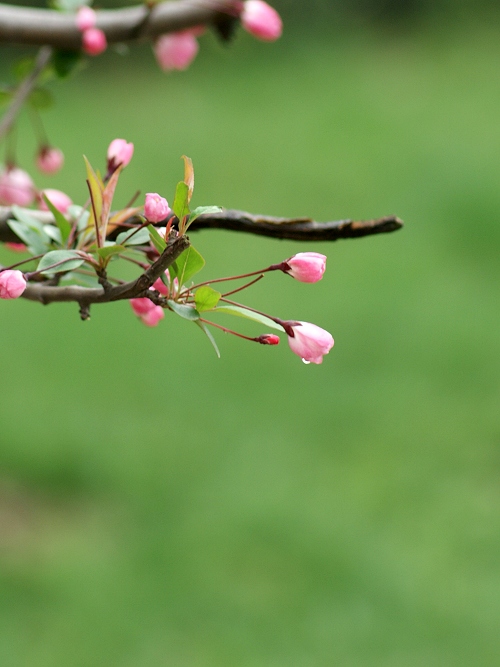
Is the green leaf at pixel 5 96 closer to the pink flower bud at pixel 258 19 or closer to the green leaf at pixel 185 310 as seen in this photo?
the pink flower bud at pixel 258 19

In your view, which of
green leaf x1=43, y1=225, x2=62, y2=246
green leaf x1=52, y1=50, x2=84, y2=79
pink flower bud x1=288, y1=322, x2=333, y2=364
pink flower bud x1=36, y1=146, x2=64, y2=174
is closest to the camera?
pink flower bud x1=288, y1=322, x2=333, y2=364

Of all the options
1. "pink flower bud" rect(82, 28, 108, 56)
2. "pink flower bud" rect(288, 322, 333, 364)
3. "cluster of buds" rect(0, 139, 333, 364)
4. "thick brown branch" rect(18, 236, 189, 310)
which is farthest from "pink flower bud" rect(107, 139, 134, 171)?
"pink flower bud" rect(82, 28, 108, 56)

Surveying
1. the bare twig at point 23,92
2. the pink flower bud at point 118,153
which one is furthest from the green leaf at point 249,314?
the bare twig at point 23,92

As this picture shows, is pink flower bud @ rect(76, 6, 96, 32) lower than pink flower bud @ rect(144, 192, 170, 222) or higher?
A: higher

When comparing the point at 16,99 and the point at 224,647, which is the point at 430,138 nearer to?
the point at 224,647

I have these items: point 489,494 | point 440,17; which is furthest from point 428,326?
point 440,17

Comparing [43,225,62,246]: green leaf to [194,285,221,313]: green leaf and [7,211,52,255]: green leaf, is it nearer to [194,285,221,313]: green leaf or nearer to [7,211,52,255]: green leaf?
[7,211,52,255]: green leaf

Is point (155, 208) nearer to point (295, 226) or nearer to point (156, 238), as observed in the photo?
point (156, 238)
